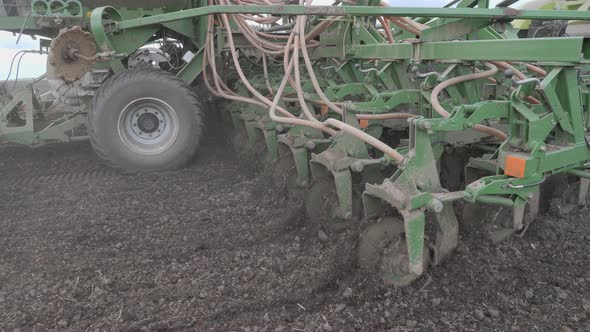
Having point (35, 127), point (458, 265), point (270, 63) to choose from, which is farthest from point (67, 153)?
point (458, 265)

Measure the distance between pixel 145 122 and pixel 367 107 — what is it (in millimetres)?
2491

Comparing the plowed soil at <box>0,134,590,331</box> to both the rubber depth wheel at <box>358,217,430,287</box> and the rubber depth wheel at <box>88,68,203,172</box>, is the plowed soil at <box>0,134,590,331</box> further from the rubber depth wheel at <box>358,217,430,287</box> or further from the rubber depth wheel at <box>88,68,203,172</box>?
the rubber depth wheel at <box>88,68,203,172</box>

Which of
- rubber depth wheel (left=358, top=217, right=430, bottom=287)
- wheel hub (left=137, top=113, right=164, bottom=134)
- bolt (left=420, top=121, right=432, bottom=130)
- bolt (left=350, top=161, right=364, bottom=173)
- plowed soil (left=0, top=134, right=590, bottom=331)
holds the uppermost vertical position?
bolt (left=420, top=121, right=432, bottom=130)

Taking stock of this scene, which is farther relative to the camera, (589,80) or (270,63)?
(270,63)

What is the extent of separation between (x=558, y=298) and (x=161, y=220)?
245 cm

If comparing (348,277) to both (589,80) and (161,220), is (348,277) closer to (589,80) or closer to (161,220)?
(161,220)

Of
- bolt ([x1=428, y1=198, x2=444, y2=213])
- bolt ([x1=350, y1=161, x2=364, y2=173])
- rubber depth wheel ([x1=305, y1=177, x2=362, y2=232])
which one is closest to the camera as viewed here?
bolt ([x1=428, y1=198, x2=444, y2=213])

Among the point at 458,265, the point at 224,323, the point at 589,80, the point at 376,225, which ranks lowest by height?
the point at 224,323

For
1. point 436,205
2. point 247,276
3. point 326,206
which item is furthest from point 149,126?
point 436,205

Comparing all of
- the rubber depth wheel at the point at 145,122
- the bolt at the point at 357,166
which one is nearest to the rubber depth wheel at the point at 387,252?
the bolt at the point at 357,166

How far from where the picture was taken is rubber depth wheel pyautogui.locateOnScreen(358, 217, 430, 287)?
2.38 metres

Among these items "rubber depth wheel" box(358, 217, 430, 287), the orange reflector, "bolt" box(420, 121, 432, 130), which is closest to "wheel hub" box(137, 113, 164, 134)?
"rubber depth wheel" box(358, 217, 430, 287)

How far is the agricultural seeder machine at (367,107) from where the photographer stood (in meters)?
2.36

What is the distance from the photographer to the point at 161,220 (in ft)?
11.5
